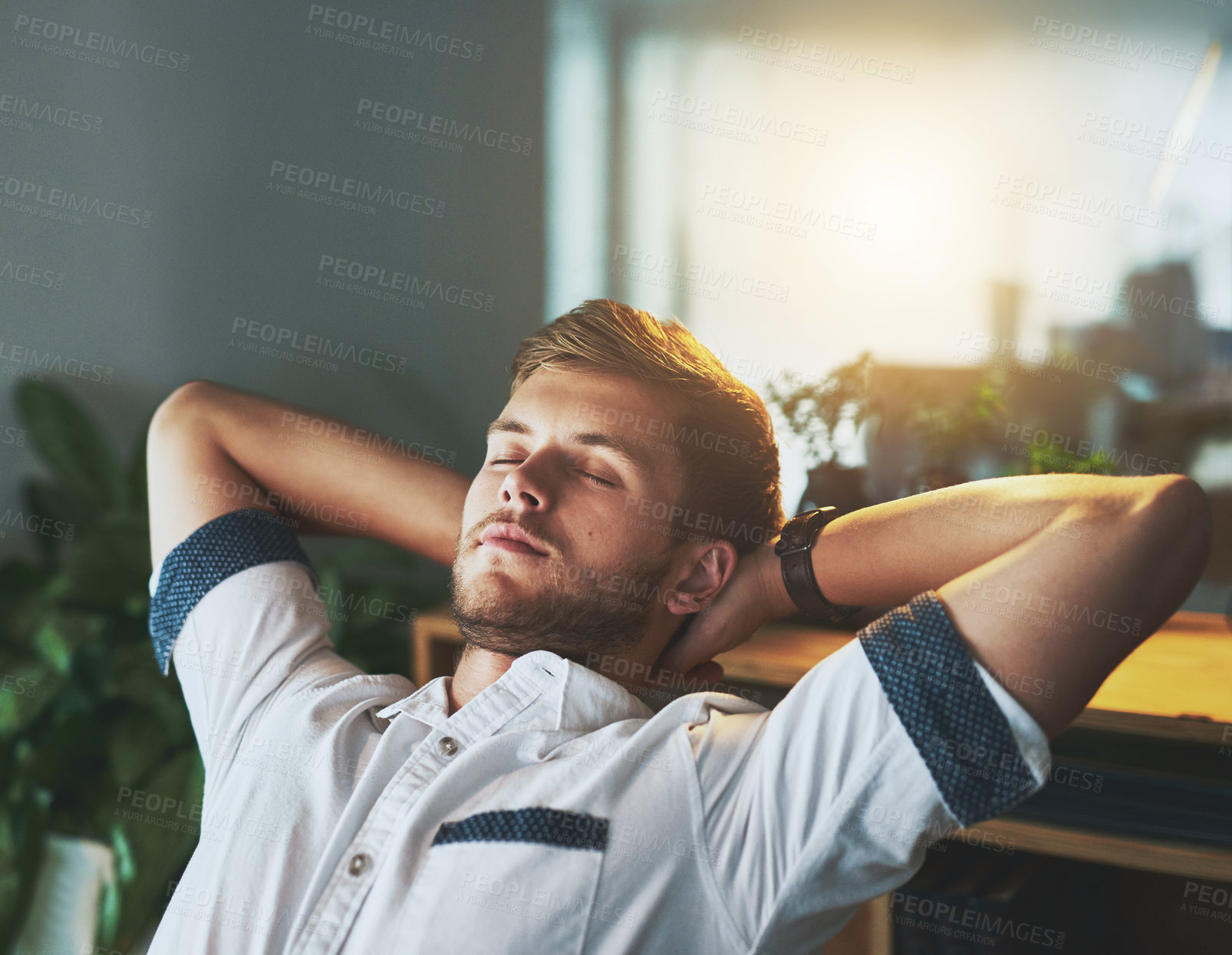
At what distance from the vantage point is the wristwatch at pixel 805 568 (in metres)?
1.07

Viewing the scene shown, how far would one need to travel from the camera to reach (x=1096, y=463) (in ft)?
5.61

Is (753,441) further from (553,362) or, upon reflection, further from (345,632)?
(345,632)

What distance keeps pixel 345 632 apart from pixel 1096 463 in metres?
1.68

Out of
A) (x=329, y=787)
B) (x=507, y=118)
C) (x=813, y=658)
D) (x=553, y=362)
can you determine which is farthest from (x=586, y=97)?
(x=329, y=787)

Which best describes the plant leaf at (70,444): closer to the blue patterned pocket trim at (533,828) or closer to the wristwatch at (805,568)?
the blue patterned pocket trim at (533,828)

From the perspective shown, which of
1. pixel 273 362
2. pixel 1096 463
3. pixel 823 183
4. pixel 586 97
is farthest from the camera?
pixel 273 362

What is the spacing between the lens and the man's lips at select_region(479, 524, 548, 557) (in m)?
1.08

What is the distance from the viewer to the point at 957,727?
0.78 m
